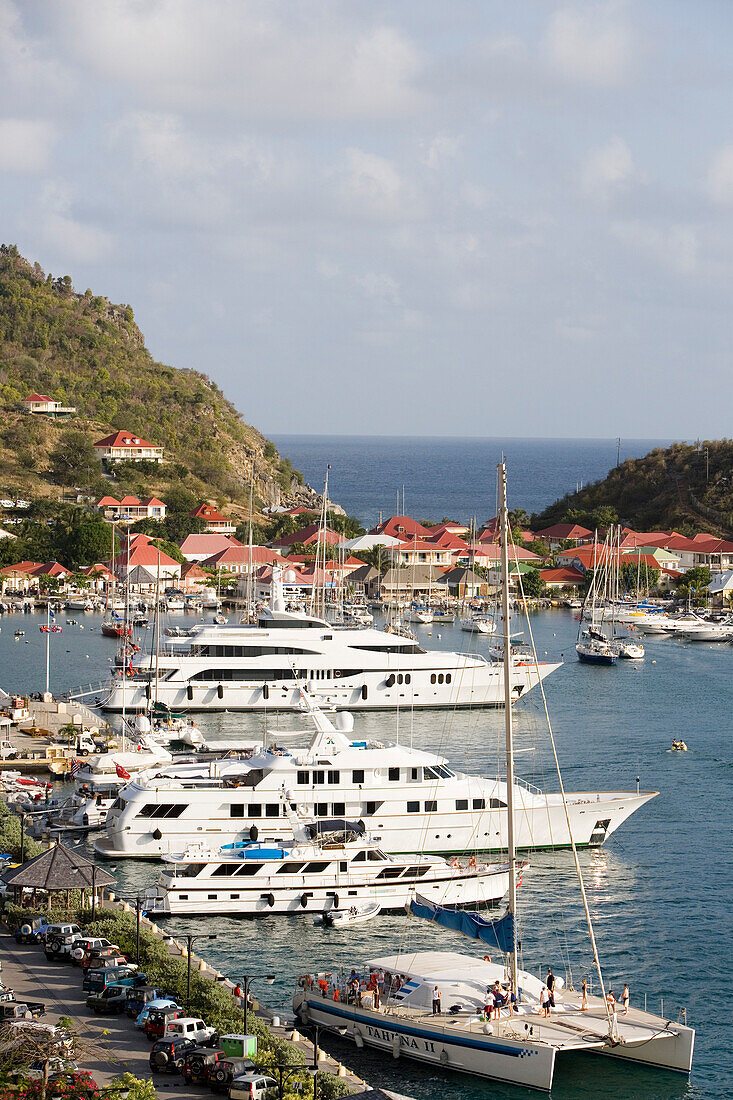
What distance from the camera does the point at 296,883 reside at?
32219 millimetres

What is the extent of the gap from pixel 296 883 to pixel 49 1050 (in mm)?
11871

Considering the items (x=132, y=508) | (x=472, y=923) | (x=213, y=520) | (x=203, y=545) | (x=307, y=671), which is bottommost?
(x=472, y=923)

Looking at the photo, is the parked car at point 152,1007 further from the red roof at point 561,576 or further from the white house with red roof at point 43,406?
the white house with red roof at point 43,406

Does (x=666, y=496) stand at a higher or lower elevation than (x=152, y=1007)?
higher

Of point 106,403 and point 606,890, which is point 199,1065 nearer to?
point 606,890

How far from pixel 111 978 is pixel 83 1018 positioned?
126cm

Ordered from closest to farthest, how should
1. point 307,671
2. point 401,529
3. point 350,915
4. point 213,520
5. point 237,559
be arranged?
point 350,915 < point 307,671 < point 237,559 < point 213,520 < point 401,529

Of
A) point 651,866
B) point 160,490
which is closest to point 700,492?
point 160,490

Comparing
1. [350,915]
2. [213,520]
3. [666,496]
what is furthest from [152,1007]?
[666,496]

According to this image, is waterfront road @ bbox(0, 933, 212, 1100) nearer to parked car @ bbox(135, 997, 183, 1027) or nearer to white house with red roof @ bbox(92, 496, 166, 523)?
parked car @ bbox(135, 997, 183, 1027)

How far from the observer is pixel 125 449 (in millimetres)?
131125

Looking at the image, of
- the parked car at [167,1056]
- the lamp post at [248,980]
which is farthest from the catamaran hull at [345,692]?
the parked car at [167,1056]

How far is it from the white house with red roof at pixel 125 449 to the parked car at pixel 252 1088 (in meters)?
112

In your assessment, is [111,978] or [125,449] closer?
[111,978]
